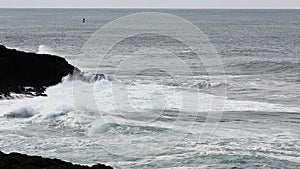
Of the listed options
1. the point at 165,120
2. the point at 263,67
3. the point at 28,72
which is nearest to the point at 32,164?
the point at 165,120

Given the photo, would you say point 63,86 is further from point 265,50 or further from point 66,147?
point 265,50

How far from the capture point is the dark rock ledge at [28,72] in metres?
36.3

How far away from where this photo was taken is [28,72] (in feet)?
127

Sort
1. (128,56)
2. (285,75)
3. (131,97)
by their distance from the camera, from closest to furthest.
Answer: (131,97), (285,75), (128,56)

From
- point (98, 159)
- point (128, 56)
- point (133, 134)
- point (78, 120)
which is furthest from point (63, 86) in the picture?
point (128, 56)

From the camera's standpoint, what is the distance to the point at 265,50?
76.5m

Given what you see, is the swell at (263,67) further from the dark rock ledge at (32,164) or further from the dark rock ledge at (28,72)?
the dark rock ledge at (32,164)

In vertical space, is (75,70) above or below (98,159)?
above

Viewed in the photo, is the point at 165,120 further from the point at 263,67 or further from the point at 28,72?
the point at 263,67

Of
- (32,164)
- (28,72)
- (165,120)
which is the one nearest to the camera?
(32,164)

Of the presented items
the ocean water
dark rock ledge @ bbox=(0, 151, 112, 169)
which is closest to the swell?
the ocean water

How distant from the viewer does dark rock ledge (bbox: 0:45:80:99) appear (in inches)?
1428

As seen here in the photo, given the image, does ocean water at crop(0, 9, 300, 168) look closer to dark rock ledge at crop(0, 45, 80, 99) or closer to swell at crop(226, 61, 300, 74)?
swell at crop(226, 61, 300, 74)

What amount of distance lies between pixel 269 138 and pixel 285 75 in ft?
82.9
